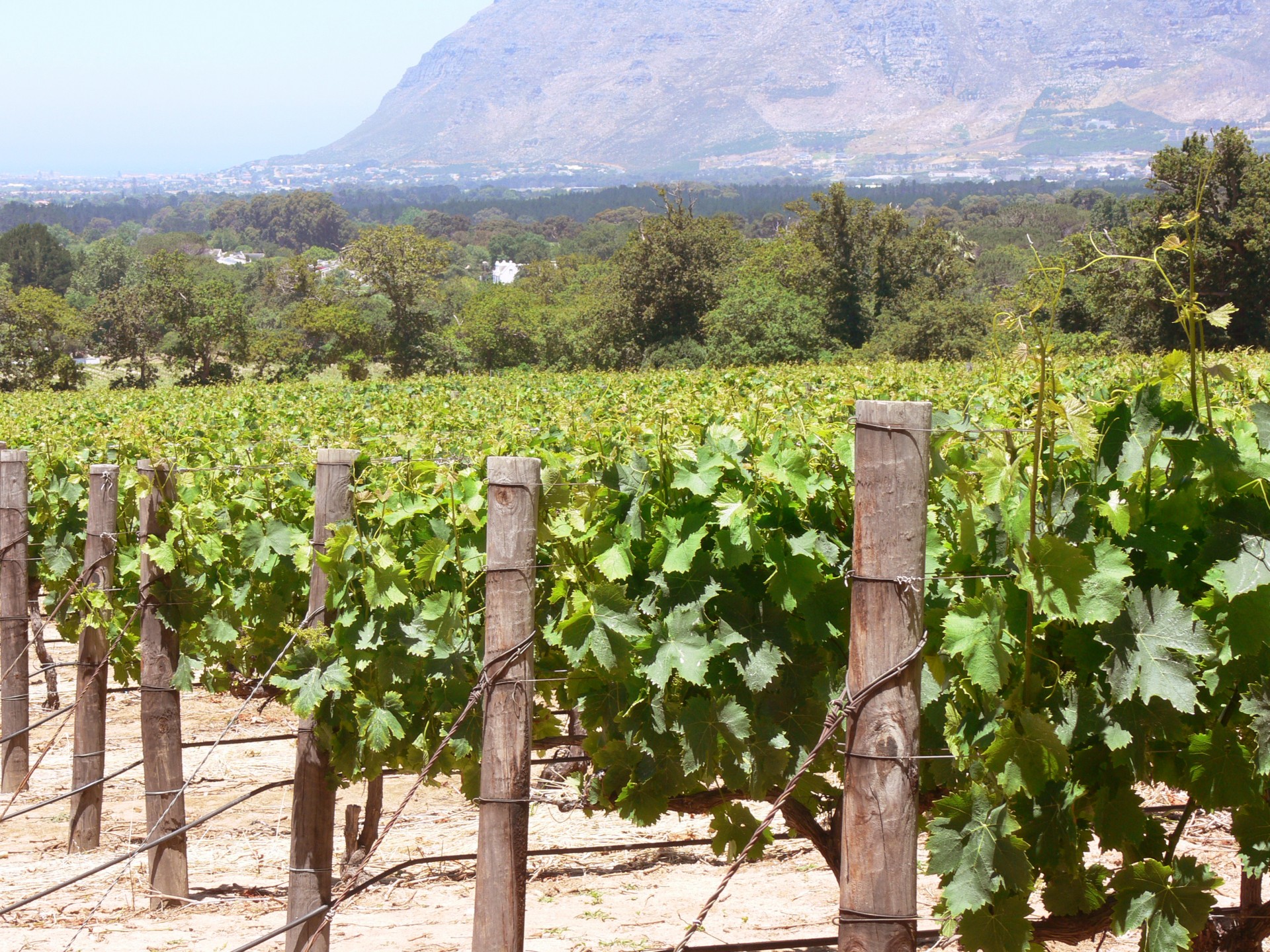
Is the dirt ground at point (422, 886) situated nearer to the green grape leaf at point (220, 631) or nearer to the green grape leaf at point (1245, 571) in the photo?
the green grape leaf at point (220, 631)

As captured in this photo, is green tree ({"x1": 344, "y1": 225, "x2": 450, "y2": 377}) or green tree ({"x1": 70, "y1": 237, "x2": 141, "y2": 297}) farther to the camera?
green tree ({"x1": 70, "y1": 237, "x2": 141, "y2": 297})

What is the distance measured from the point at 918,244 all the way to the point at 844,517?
4928cm

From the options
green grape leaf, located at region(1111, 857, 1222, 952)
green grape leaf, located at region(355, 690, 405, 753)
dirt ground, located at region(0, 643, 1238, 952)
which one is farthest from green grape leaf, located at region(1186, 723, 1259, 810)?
green grape leaf, located at region(355, 690, 405, 753)

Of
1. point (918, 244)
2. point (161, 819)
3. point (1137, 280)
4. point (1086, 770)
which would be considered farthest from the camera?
point (918, 244)

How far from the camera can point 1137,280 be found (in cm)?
3469

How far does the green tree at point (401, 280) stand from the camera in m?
56.2

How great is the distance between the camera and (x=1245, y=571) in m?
2.38

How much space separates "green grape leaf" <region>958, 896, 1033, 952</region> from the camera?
2533 mm

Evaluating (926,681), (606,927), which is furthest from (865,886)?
(606,927)

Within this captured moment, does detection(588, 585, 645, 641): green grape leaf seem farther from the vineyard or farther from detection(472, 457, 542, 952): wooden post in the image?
detection(472, 457, 542, 952): wooden post

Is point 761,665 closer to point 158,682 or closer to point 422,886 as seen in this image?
point 158,682

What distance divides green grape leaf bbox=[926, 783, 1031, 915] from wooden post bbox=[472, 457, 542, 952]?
108cm

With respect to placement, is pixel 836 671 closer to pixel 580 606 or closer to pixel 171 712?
pixel 580 606

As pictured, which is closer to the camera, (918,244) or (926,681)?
(926,681)
